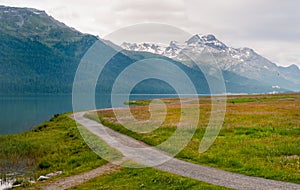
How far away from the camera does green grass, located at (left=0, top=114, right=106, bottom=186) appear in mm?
33094

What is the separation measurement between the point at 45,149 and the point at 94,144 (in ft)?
28.4

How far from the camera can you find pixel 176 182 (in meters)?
22.3

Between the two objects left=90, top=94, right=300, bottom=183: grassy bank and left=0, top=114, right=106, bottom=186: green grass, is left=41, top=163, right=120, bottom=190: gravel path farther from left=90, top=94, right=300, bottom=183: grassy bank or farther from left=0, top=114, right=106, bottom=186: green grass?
left=90, top=94, right=300, bottom=183: grassy bank

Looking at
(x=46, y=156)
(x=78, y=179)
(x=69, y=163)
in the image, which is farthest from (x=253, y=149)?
(x=46, y=156)

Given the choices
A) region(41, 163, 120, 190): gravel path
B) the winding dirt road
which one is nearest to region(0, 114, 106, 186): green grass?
region(41, 163, 120, 190): gravel path

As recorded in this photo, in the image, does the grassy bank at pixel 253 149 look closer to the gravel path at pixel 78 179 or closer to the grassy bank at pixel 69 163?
the grassy bank at pixel 69 163

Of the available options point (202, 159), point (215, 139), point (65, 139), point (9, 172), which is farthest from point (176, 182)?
point (65, 139)

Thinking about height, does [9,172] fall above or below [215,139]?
below

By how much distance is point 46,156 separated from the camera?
4059cm

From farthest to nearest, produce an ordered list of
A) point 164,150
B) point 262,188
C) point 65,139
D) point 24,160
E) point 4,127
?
1. point 4,127
2. point 65,139
3. point 24,160
4. point 164,150
5. point 262,188

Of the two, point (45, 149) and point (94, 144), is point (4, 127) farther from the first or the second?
point (94, 144)

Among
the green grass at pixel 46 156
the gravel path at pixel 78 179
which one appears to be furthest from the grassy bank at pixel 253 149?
the green grass at pixel 46 156

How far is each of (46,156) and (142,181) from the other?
818 inches

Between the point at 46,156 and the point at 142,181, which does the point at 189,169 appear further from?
the point at 46,156
